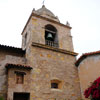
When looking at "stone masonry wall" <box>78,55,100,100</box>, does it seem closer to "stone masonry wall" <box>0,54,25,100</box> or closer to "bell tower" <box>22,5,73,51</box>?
"bell tower" <box>22,5,73,51</box>

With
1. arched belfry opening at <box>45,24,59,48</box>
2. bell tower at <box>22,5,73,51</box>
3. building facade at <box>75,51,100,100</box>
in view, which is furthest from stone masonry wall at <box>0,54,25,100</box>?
building facade at <box>75,51,100,100</box>

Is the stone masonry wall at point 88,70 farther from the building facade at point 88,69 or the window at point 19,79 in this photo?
the window at point 19,79

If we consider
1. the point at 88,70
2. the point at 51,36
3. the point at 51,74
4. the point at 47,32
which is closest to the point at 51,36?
the point at 51,36

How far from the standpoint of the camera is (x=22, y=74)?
870cm

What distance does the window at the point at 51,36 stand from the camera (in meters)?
11.3

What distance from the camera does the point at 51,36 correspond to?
1137cm

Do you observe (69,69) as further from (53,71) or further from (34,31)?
(34,31)

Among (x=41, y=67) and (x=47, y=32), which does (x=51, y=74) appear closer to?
(x=41, y=67)

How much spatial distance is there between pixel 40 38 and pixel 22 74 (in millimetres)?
3302

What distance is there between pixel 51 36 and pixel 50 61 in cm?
242

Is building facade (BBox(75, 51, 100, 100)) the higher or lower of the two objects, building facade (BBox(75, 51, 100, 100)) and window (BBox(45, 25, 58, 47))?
the lower

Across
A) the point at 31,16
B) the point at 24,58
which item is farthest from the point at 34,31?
the point at 24,58

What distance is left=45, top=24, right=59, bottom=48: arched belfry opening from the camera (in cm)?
1130

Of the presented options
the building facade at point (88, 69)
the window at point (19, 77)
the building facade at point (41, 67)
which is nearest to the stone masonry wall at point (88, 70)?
the building facade at point (88, 69)
